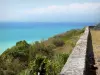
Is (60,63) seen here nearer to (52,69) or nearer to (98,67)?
(52,69)

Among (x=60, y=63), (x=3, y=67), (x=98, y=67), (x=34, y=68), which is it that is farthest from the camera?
(x=3, y=67)

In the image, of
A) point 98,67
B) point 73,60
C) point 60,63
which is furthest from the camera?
point 60,63

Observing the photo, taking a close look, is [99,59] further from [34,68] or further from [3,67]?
[3,67]

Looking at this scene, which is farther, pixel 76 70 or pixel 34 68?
pixel 34 68

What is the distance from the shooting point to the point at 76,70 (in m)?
6.54

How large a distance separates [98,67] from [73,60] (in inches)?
91.2

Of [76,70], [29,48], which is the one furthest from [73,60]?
→ [29,48]

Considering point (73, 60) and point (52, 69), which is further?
point (52, 69)

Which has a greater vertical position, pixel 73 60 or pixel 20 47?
pixel 20 47

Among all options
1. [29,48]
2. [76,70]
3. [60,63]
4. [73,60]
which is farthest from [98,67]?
[29,48]

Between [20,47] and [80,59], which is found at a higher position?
[20,47]

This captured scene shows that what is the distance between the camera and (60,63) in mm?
10820

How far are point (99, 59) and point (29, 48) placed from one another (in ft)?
31.6

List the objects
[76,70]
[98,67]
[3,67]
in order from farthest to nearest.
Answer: [3,67] → [98,67] → [76,70]
